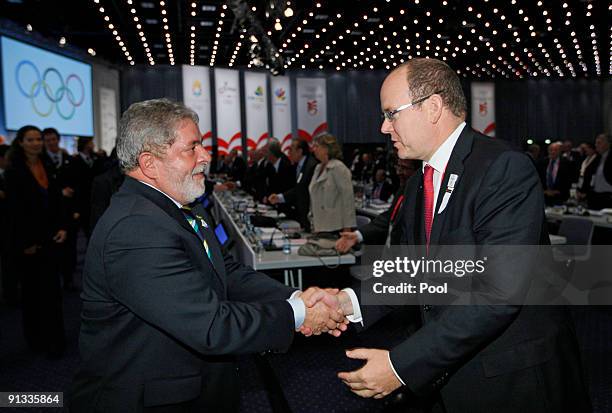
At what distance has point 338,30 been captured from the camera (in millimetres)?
12609

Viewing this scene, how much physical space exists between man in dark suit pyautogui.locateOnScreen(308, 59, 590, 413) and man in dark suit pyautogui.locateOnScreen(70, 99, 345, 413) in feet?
1.40

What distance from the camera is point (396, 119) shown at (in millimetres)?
1812

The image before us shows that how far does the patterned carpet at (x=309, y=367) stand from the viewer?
11.3 ft

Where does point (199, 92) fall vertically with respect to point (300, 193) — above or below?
above

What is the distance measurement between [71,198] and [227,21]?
6960 mm

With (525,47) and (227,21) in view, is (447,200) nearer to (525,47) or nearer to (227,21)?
(227,21)

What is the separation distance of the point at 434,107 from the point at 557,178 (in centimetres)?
793

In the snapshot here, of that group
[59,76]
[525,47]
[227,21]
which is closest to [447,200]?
[227,21]

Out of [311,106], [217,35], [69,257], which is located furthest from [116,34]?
[69,257]

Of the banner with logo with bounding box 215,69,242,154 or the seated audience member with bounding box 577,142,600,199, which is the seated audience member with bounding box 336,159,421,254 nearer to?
the seated audience member with bounding box 577,142,600,199

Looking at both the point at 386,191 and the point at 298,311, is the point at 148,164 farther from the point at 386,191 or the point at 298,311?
the point at 386,191

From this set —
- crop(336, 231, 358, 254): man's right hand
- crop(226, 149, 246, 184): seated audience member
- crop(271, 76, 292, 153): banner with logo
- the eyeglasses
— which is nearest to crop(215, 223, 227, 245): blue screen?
crop(336, 231, 358, 254): man's right hand

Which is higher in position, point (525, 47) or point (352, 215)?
point (525, 47)

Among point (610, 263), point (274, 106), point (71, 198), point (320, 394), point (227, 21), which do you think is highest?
point (227, 21)
